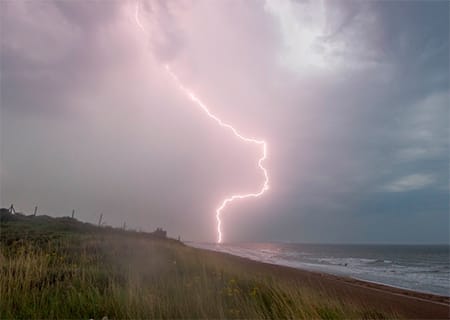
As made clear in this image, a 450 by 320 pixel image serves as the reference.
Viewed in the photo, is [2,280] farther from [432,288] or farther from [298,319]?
[432,288]

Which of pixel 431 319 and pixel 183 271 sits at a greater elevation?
pixel 183 271

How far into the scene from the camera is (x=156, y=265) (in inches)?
436

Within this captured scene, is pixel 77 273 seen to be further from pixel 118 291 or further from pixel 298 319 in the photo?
pixel 298 319

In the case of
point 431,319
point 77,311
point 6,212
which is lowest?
point 431,319

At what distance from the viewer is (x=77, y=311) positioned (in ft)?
17.6

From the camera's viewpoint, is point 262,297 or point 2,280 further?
point 262,297

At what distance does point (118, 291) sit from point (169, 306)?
111 cm

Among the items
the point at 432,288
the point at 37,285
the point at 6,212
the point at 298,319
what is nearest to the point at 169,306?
the point at 298,319

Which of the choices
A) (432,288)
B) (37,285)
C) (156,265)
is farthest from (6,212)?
(432,288)

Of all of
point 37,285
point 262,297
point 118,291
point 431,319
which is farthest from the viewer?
point 431,319

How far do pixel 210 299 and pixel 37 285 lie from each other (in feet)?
11.7

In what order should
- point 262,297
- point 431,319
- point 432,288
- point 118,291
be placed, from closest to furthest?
point 118,291 → point 262,297 → point 431,319 → point 432,288

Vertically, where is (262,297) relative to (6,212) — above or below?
below

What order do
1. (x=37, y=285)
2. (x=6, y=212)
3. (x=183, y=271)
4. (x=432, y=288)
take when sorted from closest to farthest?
(x=37, y=285) < (x=183, y=271) < (x=432, y=288) < (x=6, y=212)
